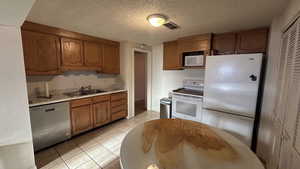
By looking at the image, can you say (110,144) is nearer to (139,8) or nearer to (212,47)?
(139,8)

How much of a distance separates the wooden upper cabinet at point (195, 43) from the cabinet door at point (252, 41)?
0.54m

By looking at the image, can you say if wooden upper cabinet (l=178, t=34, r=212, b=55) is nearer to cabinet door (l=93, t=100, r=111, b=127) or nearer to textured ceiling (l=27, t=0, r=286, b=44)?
textured ceiling (l=27, t=0, r=286, b=44)

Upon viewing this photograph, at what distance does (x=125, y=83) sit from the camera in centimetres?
348

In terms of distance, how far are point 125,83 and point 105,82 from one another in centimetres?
60

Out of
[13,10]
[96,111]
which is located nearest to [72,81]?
[96,111]

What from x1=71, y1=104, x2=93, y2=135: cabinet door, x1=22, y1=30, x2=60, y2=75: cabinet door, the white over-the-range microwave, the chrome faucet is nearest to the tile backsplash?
the chrome faucet

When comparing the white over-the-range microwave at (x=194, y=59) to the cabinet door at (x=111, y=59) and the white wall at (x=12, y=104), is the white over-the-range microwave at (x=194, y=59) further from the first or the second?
the white wall at (x=12, y=104)

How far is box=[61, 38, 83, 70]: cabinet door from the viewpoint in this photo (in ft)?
8.06

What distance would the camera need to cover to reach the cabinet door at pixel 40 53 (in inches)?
79.6

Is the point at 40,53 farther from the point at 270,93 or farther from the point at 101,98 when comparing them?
the point at 270,93

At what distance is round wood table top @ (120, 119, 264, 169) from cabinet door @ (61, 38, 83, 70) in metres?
2.20

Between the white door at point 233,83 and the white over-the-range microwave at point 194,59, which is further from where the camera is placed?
the white over-the-range microwave at point 194,59

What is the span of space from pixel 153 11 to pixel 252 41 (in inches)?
76.3

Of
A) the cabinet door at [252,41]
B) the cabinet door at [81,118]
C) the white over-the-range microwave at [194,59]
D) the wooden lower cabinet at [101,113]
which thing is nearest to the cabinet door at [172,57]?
the white over-the-range microwave at [194,59]
